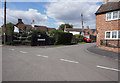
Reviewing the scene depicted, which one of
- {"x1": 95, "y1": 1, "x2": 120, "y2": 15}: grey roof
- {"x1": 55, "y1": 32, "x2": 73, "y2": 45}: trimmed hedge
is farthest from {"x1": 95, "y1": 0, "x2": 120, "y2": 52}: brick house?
{"x1": 55, "y1": 32, "x2": 73, "y2": 45}: trimmed hedge

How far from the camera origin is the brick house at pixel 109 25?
12.5 metres

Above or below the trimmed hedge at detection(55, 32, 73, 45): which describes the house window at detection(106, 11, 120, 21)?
above

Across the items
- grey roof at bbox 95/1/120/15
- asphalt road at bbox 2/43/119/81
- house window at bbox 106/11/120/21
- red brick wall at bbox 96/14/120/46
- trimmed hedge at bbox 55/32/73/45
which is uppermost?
grey roof at bbox 95/1/120/15

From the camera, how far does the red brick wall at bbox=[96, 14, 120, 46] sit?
12.8 meters

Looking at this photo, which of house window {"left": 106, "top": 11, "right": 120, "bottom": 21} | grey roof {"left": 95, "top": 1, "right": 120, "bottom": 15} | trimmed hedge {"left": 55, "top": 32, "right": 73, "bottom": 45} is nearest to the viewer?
house window {"left": 106, "top": 11, "right": 120, "bottom": 21}

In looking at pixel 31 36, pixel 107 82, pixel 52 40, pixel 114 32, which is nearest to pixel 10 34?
pixel 31 36

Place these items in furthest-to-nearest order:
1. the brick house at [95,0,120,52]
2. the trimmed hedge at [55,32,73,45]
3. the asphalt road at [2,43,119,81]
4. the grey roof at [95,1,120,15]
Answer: the trimmed hedge at [55,32,73,45], the grey roof at [95,1,120,15], the brick house at [95,0,120,52], the asphalt road at [2,43,119,81]

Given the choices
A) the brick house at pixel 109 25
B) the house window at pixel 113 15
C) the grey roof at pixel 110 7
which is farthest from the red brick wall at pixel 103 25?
the grey roof at pixel 110 7

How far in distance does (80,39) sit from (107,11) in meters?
15.9

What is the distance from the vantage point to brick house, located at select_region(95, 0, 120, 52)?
12497 millimetres

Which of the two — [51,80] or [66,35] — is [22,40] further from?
[51,80]

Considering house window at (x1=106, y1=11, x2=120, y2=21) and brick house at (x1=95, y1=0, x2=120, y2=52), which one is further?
house window at (x1=106, y1=11, x2=120, y2=21)

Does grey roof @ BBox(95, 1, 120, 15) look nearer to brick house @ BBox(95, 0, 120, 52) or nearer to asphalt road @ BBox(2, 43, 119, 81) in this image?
brick house @ BBox(95, 0, 120, 52)

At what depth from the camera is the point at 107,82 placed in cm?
352
